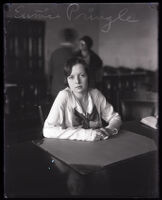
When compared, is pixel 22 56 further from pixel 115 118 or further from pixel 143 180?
pixel 143 180

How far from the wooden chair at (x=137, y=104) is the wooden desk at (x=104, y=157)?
9 centimetres

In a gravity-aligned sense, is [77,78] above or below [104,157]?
above

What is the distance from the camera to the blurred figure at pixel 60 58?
0.86 metres

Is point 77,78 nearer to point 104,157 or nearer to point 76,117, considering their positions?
point 76,117

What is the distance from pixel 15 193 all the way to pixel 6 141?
206 mm

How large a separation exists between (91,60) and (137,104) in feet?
0.96

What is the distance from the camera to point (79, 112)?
0.90 m

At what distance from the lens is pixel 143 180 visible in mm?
752

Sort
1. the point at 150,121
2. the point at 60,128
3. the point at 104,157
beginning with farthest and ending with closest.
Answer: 1. the point at 150,121
2. the point at 60,128
3. the point at 104,157

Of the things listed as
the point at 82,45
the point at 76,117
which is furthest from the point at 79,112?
the point at 82,45

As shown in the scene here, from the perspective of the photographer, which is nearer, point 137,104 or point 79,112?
point 79,112

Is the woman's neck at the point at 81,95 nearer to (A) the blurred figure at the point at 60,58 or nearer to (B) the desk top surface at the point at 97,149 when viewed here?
(A) the blurred figure at the point at 60,58

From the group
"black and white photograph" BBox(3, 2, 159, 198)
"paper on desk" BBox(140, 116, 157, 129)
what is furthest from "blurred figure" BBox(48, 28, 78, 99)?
"paper on desk" BBox(140, 116, 157, 129)

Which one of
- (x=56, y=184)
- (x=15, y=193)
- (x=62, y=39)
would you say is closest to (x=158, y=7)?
(x=62, y=39)
